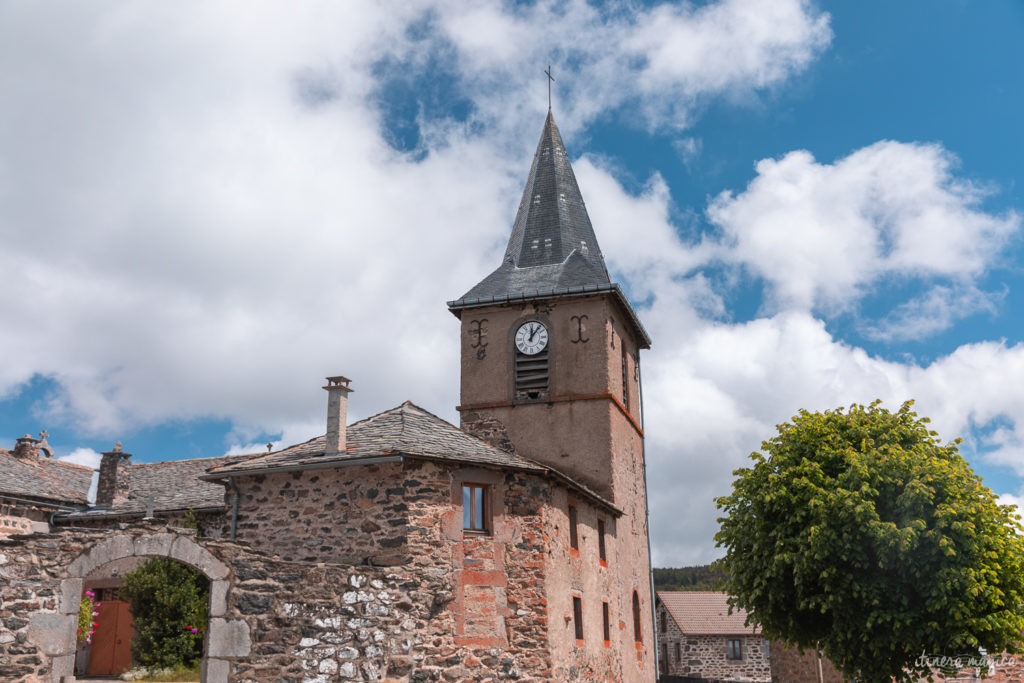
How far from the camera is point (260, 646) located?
1289 cm

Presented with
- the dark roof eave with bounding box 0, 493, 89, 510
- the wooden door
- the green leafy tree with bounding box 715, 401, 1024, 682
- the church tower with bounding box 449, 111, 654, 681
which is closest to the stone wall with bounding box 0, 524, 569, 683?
the green leafy tree with bounding box 715, 401, 1024, 682

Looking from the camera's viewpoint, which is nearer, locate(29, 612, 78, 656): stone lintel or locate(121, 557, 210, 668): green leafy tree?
locate(29, 612, 78, 656): stone lintel

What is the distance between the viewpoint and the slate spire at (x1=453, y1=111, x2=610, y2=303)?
25.3m

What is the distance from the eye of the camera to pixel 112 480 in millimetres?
23781

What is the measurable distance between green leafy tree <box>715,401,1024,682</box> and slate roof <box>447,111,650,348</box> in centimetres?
850

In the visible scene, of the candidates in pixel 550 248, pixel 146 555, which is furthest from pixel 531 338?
pixel 146 555

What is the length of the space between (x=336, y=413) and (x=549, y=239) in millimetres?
12160

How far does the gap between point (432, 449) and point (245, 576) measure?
4447 millimetres

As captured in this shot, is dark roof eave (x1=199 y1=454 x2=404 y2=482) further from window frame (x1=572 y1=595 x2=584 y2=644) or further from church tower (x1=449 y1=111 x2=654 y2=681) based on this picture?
church tower (x1=449 y1=111 x2=654 y2=681)

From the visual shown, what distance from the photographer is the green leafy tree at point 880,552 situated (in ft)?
A: 50.7

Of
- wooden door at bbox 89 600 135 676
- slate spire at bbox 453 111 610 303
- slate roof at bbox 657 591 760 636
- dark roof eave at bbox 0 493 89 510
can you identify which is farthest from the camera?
slate roof at bbox 657 591 760 636

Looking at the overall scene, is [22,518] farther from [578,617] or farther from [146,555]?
[578,617]

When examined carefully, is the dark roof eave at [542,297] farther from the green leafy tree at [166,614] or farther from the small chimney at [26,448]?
the small chimney at [26,448]

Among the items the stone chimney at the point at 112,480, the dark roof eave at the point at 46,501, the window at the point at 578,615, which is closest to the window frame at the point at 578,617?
the window at the point at 578,615
